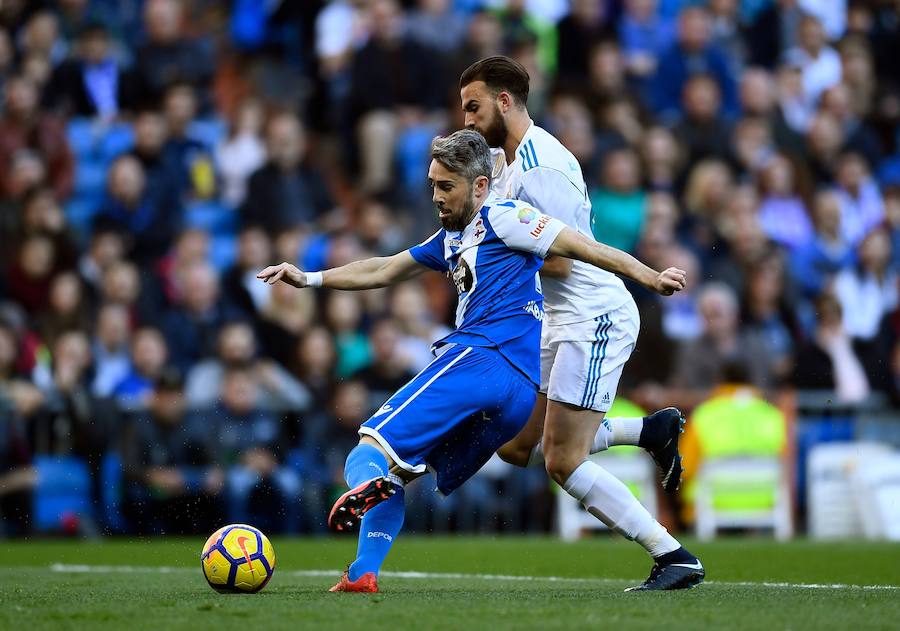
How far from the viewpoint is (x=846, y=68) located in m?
19.5

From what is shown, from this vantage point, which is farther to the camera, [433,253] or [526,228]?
[433,253]

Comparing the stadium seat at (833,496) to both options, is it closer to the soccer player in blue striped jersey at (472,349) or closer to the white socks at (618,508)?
the white socks at (618,508)

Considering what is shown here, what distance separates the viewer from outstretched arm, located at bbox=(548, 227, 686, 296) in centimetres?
677

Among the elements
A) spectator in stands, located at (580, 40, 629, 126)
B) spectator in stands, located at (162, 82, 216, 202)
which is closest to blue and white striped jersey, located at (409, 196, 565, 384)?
spectator in stands, located at (162, 82, 216, 202)

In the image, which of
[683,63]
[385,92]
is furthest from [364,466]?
[683,63]

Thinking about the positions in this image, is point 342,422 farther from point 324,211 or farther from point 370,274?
point 370,274

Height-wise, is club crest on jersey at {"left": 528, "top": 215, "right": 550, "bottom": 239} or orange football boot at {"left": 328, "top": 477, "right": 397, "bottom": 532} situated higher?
club crest on jersey at {"left": 528, "top": 215, "right": 550, "bottom": 239}

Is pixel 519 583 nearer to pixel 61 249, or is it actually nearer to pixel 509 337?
pixel 509 337

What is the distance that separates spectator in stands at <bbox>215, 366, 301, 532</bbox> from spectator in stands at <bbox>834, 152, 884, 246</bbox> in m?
7.14

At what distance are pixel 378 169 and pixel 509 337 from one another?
957 centimetres

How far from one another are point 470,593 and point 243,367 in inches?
270

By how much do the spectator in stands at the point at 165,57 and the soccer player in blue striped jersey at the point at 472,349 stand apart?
925 centimetres

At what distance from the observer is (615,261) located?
273 inches

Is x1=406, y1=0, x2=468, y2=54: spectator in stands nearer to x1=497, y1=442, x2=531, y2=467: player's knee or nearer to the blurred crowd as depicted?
the blurred crowd
